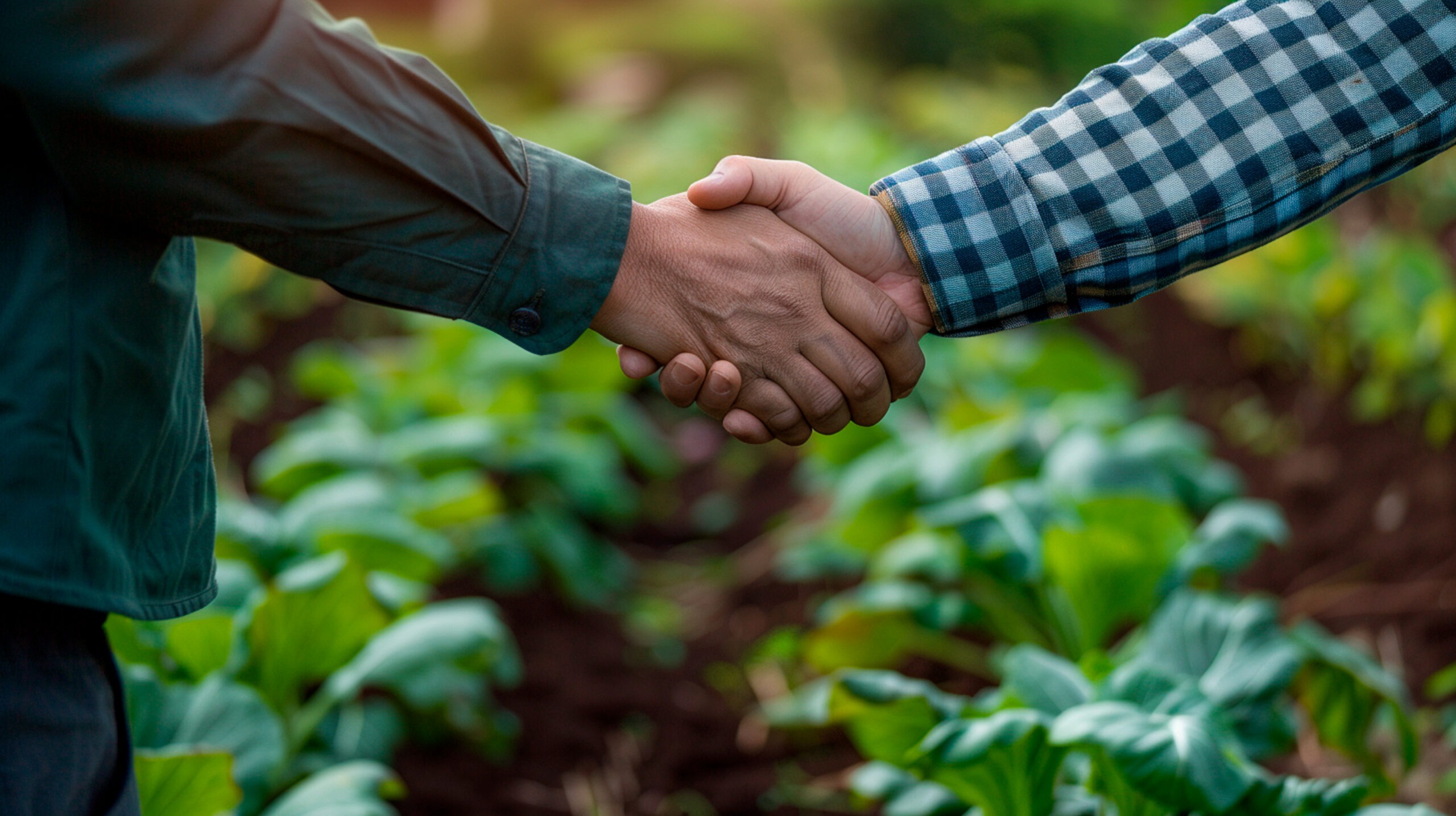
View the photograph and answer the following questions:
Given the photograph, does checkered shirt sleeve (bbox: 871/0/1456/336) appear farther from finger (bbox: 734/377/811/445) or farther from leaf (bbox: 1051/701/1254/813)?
leaf (bbox: 1051/701/1254/813)

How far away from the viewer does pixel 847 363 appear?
1729 millimetres

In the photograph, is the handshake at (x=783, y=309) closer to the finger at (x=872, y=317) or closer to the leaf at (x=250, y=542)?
the finger at (x=872, y=317)

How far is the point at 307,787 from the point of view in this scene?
167 centimetres

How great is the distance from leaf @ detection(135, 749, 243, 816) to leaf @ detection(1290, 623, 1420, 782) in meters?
1.64

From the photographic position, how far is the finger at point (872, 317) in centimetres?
170

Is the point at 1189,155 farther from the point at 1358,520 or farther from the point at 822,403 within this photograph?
the point at 1358,520

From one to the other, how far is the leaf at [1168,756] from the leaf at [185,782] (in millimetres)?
1089

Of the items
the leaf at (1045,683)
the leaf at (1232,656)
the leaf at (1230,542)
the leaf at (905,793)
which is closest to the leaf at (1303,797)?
the leaf at (1232,656)

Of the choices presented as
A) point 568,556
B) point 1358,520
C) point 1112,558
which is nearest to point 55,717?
point 1112,558

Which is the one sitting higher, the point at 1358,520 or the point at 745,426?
the point at 745,426

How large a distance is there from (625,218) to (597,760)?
1517 mm

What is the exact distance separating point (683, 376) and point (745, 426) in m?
0.14

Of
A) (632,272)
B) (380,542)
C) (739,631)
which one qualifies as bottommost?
(739,631)

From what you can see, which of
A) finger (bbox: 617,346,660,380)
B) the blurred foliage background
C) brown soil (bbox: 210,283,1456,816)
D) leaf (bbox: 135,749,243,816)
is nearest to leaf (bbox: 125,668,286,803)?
the blurred foliage background
